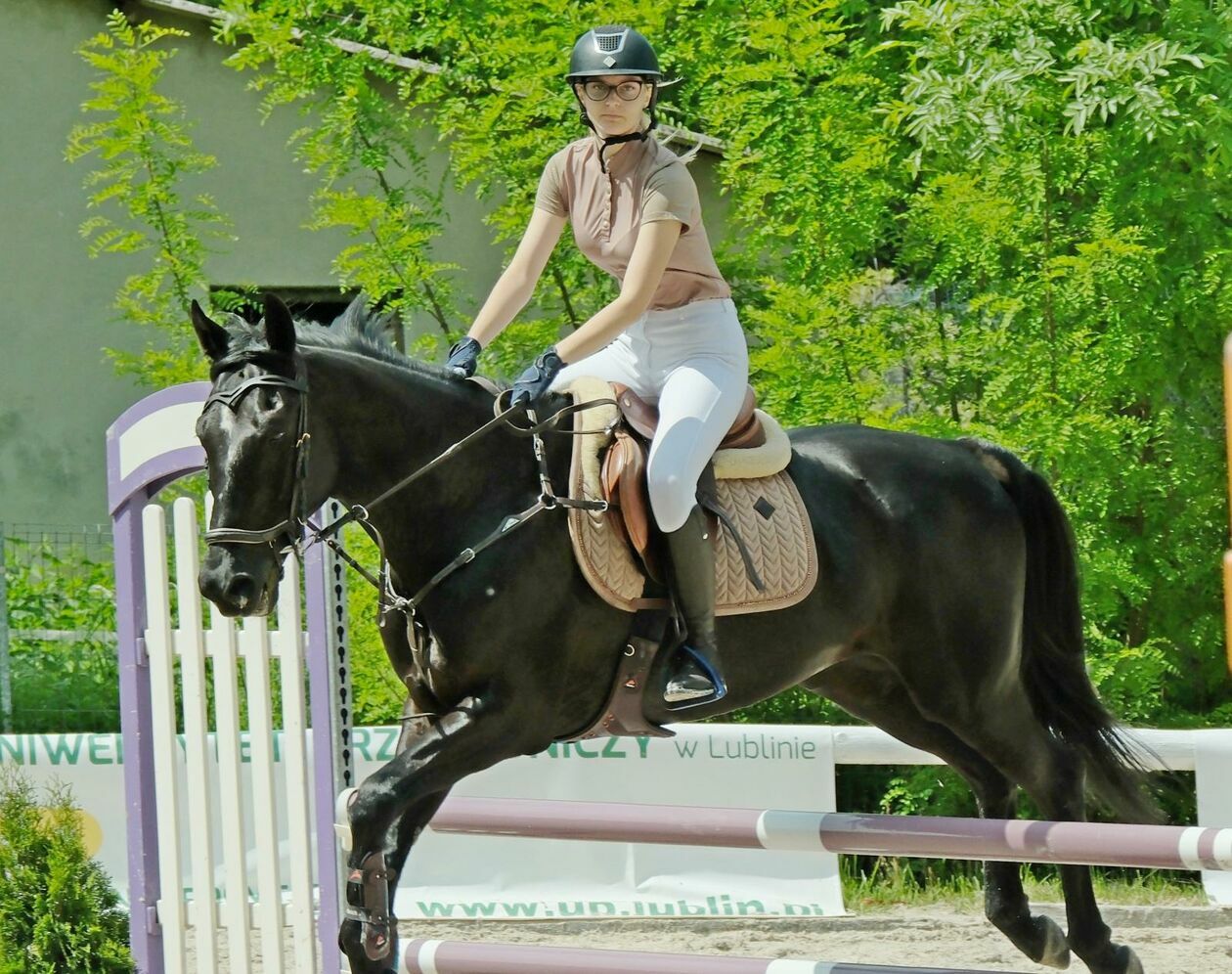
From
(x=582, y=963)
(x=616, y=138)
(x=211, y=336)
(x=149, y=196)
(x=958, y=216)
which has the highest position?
(x=149, y=196)

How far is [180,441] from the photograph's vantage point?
4742 mm

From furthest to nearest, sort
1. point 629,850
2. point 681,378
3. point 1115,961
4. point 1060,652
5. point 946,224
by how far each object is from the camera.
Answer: point 946,224 < point 629,850 < point 1060,652 < point 1115,961 < point 681,378

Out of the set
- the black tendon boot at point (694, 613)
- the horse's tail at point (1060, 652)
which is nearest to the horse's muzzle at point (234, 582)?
the black tendon boot at point (694, 613)

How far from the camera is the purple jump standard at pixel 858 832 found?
11.7 feet

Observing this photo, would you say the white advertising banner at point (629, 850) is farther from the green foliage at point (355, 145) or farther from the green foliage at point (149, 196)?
the green foliage at point (355, 145)

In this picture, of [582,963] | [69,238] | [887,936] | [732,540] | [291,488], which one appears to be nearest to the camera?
[291,488]

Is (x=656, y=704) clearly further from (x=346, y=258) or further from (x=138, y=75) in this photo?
(x=138, y=75)

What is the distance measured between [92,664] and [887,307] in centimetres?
441

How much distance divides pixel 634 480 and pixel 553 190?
2.61ft

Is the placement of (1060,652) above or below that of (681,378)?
below

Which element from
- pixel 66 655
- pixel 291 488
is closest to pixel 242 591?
pixel 291 488

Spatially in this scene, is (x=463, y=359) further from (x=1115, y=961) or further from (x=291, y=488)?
(x=1115, y=961)

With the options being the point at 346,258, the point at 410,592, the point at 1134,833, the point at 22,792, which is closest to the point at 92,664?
the point at 346,258

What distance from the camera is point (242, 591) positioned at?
357 centimetres
